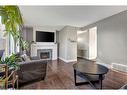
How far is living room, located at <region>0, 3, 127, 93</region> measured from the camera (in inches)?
107

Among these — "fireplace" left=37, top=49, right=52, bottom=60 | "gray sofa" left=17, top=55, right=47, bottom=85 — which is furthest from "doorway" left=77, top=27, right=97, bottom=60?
"gray sofa" left=17, top=55, right=47, bottom=85

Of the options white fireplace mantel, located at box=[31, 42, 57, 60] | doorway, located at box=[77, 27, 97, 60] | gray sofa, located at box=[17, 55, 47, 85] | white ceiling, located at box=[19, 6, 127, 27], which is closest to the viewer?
gray sofa, located at box=[17, 55, 47, 85]

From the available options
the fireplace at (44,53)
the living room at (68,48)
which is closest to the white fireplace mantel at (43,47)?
the living room at (68,48)

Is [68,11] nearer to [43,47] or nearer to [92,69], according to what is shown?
[92,69]

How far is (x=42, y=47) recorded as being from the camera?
23.2 feet

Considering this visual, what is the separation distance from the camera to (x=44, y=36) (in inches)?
283

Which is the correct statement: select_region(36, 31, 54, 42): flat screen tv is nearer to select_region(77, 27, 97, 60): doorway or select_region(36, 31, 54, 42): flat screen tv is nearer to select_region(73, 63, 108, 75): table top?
select_region(77, 27, 97, 60): doorway

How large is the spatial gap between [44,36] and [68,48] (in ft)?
6.22

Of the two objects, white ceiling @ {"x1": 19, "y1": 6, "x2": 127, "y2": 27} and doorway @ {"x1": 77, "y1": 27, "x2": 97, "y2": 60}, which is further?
doorway @ {"x1": 77, "y1": 27, "x2": 97, "y2": 60}

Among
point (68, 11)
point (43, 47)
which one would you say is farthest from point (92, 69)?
point (43, 47)
